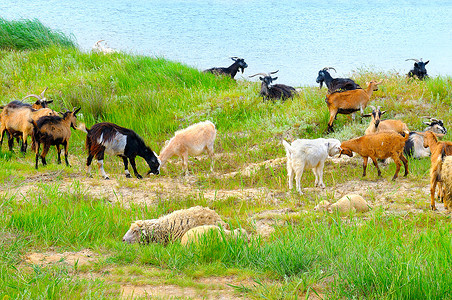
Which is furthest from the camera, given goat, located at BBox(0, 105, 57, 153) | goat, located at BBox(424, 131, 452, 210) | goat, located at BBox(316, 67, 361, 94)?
goat, located at BBox(316, 67, 361, 94)

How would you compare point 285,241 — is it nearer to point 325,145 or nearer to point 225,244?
point 225,244

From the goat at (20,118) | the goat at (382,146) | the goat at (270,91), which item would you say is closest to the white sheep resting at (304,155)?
the goat at (382,146)

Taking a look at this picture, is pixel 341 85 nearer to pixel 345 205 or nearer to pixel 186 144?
pixel 186 144

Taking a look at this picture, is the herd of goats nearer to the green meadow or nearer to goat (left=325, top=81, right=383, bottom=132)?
goat (left=325, top=81, right=383, bottom=132)

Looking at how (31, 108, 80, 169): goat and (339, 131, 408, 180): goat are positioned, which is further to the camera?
(31, 108, 80, 169): goat

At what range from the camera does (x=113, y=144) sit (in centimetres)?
923

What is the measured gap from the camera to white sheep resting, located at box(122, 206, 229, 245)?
5871 mm

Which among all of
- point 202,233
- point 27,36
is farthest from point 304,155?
point 27,36

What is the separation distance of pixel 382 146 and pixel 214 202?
321 cm

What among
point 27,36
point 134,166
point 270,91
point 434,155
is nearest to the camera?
point 434,155

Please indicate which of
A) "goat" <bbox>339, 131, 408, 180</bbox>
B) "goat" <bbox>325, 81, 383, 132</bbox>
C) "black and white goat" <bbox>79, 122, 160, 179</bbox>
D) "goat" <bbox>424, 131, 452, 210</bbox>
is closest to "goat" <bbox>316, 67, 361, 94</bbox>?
"goat" <bbox>325, 81, 383, 132</bbox>

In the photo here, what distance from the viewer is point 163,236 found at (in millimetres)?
6008

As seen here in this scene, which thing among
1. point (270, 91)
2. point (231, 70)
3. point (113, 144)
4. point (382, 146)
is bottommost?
point (113, 144)

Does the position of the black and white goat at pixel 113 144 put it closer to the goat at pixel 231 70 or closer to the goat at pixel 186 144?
the goat at pixel 186 144
